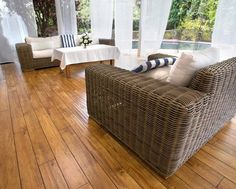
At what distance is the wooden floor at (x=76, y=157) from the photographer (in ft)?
4.09

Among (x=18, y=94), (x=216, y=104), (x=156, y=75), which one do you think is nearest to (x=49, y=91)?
(x=18, y=94)

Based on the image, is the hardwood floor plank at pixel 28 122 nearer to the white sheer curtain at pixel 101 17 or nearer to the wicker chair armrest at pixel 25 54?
the wicker chair armrest at pixel 25 54

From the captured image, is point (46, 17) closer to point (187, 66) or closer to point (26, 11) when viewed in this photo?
point (26, 11)

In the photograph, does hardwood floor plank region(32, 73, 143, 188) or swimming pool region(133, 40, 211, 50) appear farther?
swimming pool region(133, 40, 211, 50)

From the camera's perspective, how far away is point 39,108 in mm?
2268

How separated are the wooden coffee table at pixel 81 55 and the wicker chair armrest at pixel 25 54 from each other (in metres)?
0.61

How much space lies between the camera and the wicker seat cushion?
154 cm

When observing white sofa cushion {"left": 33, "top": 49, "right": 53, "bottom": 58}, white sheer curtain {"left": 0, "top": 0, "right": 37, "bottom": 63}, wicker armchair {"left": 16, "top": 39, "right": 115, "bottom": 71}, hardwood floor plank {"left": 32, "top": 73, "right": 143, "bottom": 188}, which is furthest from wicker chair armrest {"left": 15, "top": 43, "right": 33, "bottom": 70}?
hardwood floor plank {"left": 32, "top": 73, "right": 143, "bottom": 188}

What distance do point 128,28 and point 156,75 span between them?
10.4ft

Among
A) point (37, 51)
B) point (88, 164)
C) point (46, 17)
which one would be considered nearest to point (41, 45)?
point (37, 51)

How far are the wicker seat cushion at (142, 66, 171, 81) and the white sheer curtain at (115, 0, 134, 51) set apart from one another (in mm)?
3038

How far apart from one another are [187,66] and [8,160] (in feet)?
5.25

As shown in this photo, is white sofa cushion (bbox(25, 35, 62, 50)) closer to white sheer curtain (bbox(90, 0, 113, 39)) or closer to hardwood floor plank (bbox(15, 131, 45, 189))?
white sheer curtain (bbox(90, 0, 113, 39))

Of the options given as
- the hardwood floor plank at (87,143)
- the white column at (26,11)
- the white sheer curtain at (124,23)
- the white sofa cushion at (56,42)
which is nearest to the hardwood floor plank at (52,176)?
the hardwood floor plank at (87,143)
